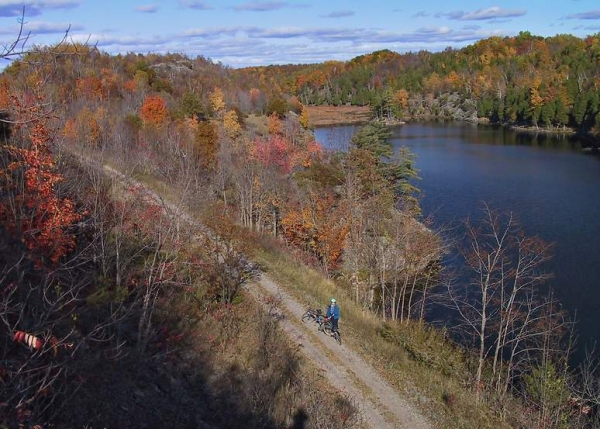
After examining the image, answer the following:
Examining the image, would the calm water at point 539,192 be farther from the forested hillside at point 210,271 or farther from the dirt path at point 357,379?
the dirt path at point 357,379

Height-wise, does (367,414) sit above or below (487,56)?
below

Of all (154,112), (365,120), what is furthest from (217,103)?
(365,120)

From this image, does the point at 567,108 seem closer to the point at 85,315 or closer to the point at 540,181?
the point at 540,181

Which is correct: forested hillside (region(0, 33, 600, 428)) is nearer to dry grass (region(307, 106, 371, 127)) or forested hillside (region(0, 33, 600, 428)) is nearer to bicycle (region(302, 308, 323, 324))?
bicycle (region(302, 308, 323, 324))

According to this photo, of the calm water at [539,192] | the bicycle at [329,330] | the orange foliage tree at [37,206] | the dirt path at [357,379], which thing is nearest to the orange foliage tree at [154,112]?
the calm water at [539,192]

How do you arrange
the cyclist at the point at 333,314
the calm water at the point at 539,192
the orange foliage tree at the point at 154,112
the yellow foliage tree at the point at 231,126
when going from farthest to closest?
the yellow foliage tree at the point at 231,126, the orange foliage tree at the point at 154,112, the calm water at the point at 539,192, the cyclist at the point at 333,314

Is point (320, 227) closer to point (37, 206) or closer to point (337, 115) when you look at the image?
point (37, 206)

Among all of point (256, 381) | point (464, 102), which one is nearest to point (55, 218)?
point (256, 381)
